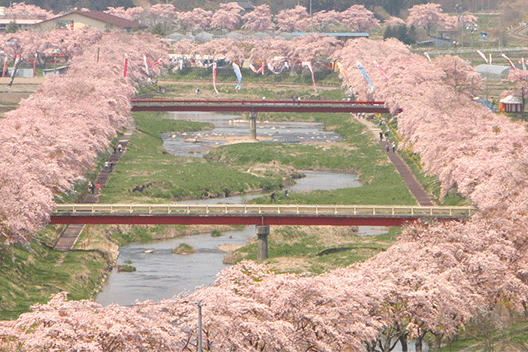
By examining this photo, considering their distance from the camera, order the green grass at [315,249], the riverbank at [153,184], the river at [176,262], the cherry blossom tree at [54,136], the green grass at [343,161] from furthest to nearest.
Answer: the green grass at [343,161]
the green grass at [315,249]
the riverbank at [153,184]
the river at [176,262]
the cherry blossom tree at [54,136]

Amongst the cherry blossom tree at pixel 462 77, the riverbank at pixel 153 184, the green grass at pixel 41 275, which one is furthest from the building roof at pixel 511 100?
the green grass at pixel 41 275

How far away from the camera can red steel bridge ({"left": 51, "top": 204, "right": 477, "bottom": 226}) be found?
66.7 meters

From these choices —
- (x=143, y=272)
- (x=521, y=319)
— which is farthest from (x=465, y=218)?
(x=143, y=272)

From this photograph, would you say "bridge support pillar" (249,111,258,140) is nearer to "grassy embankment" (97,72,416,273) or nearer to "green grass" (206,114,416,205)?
"green grass" (206,114,416,205)

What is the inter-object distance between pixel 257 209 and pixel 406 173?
33652mm

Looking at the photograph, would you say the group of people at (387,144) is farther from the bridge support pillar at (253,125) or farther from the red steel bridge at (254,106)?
the bridge support pillar at (253,125)

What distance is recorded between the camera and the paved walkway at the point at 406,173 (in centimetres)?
8441

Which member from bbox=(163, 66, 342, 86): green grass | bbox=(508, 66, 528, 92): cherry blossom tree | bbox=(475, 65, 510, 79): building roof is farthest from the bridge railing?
bbox=(163, 66, 342, 86): green grass

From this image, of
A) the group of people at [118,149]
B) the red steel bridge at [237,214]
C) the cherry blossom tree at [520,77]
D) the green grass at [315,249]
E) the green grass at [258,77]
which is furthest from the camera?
the green grass at [258,77]

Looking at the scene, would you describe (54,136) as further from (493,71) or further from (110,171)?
(493,71)

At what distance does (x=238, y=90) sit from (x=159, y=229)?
3951 inches

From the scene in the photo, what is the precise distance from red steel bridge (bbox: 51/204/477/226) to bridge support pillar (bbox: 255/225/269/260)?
1.09 feet

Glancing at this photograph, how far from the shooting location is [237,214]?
66.9 m

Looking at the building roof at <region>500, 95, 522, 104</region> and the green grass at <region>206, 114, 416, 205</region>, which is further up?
the building roof at <region>500, 95, 522, 104</region>
